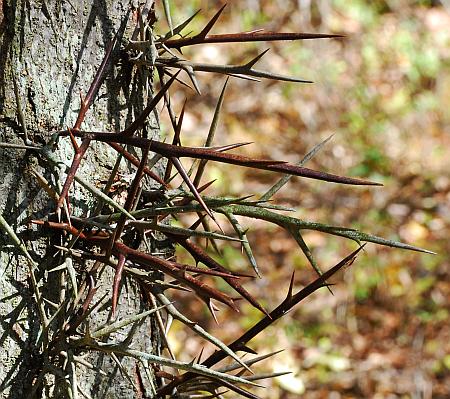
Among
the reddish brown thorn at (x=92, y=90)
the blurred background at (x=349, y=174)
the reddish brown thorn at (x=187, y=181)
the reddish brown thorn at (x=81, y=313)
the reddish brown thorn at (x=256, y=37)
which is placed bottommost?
the reddish brown thorn at (x=81, y=313)

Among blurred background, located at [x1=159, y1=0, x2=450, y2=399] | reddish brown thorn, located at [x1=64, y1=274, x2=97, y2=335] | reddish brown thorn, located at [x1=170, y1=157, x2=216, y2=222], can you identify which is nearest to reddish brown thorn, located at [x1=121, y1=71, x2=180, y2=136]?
reddish brown thorn, located at [x1=170, y1=157, x2=216, y2=222]

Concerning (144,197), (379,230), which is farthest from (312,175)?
(379,230)

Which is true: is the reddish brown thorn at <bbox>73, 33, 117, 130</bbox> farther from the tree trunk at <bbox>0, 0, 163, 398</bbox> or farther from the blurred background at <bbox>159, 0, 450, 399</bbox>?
the blurred background at <bbox>159, 0, 450, 399</bbox>

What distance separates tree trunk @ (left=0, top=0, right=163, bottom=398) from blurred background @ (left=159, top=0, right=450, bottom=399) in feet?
7.13

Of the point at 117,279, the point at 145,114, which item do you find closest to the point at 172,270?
the point at 117,279

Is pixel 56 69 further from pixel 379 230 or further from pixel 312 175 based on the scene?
pixel 379 230

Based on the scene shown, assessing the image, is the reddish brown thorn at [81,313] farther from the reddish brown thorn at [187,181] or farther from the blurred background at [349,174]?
the blurred background at [349,174]

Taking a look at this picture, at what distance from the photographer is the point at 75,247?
898 millimetres

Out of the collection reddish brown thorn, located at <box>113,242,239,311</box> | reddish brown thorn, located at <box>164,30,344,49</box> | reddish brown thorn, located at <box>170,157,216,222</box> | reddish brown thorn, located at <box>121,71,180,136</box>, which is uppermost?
reddish brown thorn, located at <box>164,30,344,49</box>

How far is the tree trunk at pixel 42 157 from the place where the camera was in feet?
2.76

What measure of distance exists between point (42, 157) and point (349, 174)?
131 inches

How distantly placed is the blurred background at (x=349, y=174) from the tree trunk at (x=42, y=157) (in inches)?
85.6

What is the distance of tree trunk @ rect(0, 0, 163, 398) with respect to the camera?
84 centimetres

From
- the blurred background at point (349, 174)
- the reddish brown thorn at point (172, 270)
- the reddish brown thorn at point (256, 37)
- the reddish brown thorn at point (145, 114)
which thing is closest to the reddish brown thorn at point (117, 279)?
the reddish brown thorn at point (172, 270)
